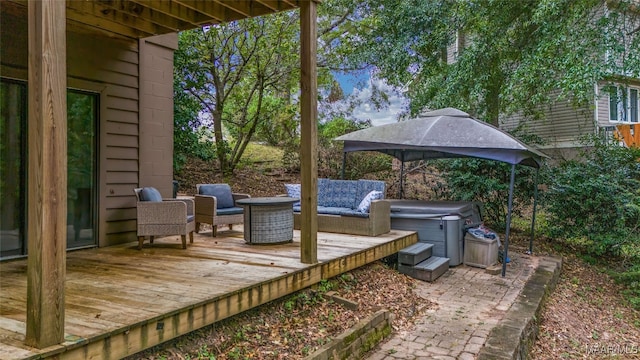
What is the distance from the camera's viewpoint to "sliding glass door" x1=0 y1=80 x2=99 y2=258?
4258 mm

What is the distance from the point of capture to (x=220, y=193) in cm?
628

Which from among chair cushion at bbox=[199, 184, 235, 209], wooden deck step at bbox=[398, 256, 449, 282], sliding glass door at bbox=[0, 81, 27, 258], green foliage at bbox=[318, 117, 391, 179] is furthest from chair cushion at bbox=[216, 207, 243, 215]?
green foliage at bbox=[318, 117, 391, 179]

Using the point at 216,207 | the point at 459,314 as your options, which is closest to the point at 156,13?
the point at 216,207

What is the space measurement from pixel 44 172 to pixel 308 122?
2392 mm

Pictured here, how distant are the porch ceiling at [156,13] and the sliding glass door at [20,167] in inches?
32.2

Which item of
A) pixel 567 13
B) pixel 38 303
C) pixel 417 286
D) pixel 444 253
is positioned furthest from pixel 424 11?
pixel 38 303

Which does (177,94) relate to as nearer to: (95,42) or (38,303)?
(95,42)

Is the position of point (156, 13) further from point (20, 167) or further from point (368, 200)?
point (368, 200)

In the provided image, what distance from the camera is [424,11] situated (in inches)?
406

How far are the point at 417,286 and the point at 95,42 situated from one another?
484cm

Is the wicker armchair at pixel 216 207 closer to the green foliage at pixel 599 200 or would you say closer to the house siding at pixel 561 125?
the green foliage at pixel 599 200

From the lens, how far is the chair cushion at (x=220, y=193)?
6176mm

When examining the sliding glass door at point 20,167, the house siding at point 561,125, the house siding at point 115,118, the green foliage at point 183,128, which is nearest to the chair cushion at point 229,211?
the house siding at point 115,118

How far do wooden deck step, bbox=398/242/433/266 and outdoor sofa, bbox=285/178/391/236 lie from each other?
45cm
